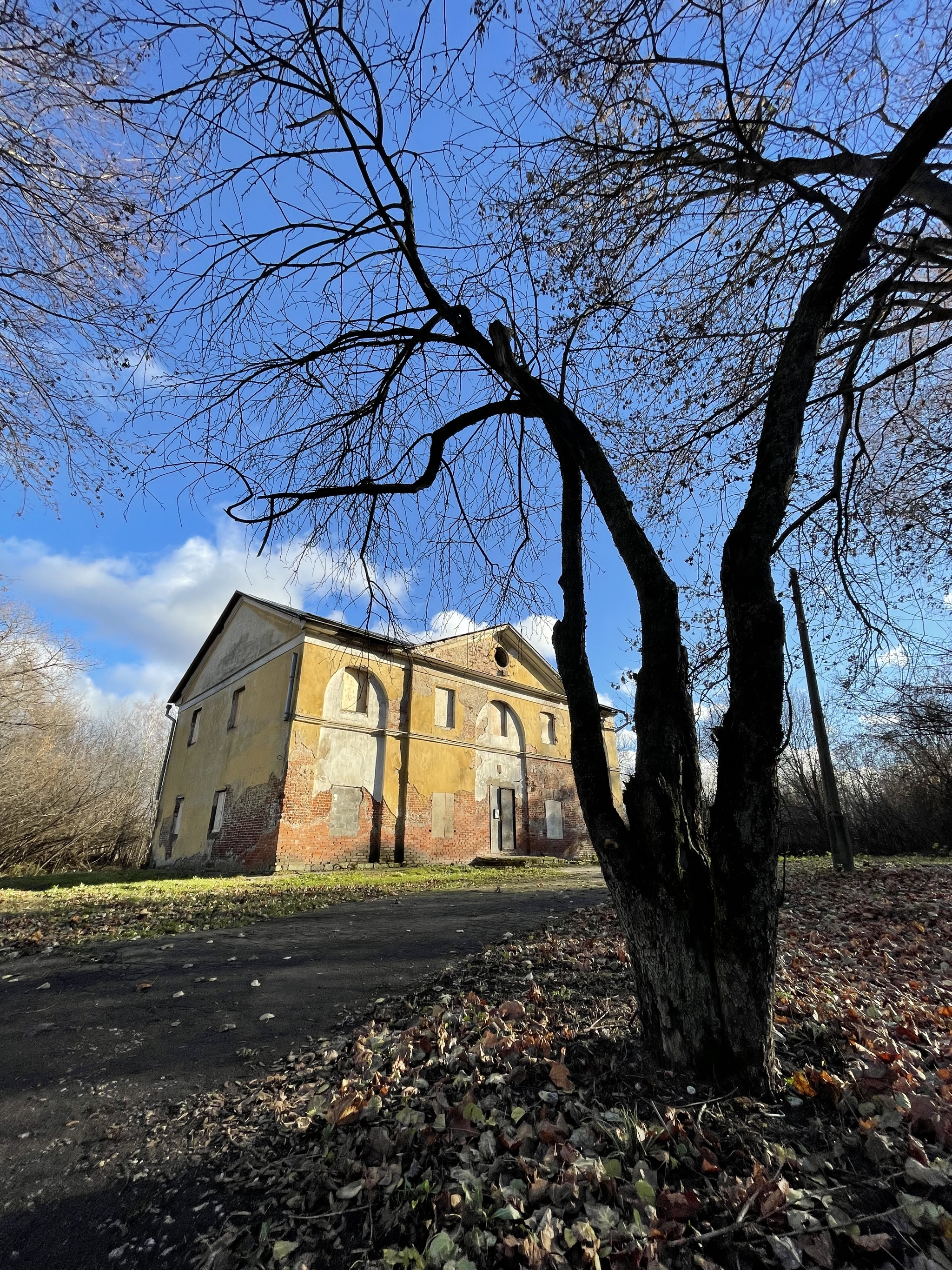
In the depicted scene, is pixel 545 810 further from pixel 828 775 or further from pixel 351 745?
pixel 828 775

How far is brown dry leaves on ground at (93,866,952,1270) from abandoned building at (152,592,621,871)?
469 inches

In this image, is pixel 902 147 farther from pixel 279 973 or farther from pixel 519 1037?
pixel 279 973

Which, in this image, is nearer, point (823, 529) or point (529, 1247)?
point (529, 1247)

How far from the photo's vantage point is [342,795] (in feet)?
54.3

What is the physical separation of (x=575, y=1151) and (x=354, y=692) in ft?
53.0

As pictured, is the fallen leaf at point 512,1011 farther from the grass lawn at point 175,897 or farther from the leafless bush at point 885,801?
the leafless bush at point 885,801

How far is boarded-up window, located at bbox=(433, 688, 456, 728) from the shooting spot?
64.5 ft

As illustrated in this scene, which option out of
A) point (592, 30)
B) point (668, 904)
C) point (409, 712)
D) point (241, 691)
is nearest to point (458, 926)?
point (668, 904)

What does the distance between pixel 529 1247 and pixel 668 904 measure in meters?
1.22

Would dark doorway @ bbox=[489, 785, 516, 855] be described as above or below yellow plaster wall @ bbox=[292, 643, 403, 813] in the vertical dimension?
below

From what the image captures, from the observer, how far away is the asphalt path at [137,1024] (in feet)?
6.89

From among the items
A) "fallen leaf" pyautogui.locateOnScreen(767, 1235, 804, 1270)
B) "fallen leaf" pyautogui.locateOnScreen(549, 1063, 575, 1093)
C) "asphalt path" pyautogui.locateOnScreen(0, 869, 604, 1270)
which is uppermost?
"fallen leaf" pyautogui.locateOnScreen(549, 1063, 575, 1093)

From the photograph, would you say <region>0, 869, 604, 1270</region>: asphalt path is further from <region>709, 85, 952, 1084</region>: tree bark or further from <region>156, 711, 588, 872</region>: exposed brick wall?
<region>156, 711, 588, 872</region>: exposed brick wall

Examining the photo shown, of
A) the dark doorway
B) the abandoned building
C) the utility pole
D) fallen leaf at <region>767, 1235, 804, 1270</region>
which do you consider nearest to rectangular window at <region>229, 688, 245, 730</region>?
the abandoned building
